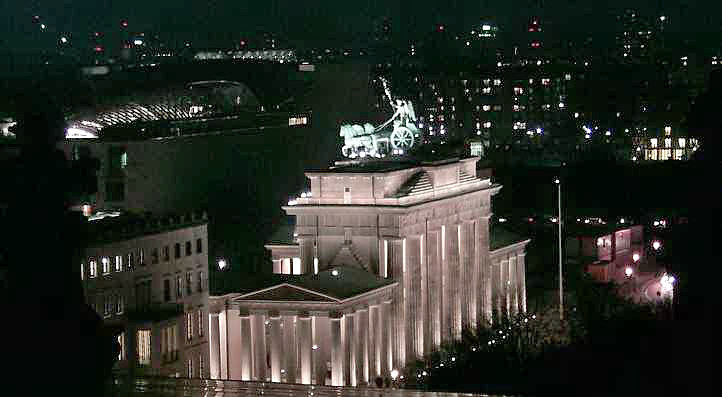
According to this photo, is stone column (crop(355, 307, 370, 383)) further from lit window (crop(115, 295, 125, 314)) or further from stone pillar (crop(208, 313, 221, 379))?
lit window (crop(115, 295, 125, 314))

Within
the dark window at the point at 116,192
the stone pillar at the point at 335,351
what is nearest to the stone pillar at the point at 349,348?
the stone pillar at the point at 335,351

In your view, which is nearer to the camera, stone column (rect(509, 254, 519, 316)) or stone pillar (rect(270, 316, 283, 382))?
stone pillar (rect(270, 316, 283, 382))

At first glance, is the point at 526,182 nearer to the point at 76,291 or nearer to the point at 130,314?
the point at 130,314

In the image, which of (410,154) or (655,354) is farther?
(410,154)

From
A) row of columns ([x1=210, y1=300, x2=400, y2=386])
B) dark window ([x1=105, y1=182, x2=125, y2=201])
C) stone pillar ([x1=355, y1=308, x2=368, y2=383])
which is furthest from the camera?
dark window ([x1=105, y1=182, x2=125, y2=201])

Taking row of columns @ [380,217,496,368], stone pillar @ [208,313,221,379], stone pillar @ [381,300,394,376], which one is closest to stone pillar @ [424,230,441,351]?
row of columns @ [380,217,496,368]

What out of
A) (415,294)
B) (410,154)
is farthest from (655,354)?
(410,154)
